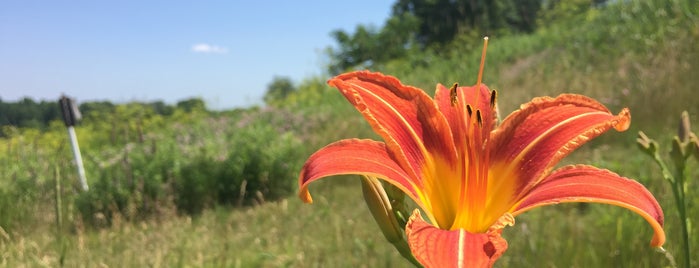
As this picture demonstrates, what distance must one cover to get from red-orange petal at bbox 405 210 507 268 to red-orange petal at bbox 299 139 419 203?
0.11 meters

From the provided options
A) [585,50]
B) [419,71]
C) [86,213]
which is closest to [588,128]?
[86,213]

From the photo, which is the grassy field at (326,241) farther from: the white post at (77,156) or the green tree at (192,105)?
the green tree at (192,105)

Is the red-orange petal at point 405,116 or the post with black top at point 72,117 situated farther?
the post with black top at point 72,117

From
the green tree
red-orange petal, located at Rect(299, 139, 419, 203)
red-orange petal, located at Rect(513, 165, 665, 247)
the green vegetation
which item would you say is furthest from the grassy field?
the green tree

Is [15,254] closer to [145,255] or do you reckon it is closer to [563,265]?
[145,255]

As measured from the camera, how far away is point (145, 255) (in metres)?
2.39

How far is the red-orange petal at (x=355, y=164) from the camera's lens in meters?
0.70

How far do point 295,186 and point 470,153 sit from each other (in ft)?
15.6

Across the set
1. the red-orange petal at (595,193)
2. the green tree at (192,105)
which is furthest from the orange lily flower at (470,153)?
the green tree at (192,105)

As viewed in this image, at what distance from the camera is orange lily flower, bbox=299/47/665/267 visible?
0.74 meters

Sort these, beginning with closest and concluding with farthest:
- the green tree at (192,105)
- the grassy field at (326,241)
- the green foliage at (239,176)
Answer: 1. the grassy field at (326,241)
2. the green foliage at (239,176)
3. the green tree at (192,105)

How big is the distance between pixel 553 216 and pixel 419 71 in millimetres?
8100

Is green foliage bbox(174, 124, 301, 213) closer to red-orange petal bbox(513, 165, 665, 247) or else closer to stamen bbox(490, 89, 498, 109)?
stamen bbox(490, 89, 498, 109)

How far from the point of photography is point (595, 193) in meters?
0.72
